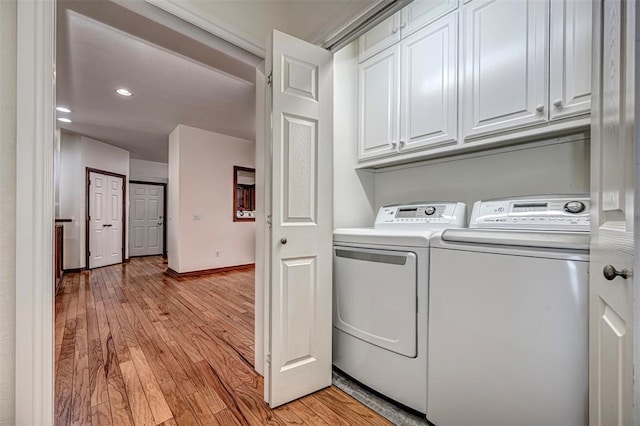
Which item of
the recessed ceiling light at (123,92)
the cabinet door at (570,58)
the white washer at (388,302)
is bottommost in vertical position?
the white washer at (388,302)

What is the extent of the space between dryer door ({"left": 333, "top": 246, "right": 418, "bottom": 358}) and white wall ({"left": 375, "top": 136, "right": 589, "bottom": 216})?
2.35 feet

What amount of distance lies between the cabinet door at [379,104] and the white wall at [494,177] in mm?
300

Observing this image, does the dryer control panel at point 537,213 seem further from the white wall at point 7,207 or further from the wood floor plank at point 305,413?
the white wall at point 7,207

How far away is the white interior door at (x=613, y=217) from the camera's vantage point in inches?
19.8

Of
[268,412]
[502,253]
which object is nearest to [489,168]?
[502,253]

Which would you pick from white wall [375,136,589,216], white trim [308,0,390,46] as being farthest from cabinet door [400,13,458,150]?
white trim [308,0,390,46]

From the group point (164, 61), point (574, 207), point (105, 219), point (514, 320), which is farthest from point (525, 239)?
point (105, 219)

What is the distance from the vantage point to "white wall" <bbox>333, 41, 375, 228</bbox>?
2.01 metres

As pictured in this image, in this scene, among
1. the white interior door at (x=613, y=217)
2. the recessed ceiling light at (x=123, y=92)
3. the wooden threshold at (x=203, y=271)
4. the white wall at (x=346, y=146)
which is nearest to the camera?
the white interior door at (x=613, y=217)

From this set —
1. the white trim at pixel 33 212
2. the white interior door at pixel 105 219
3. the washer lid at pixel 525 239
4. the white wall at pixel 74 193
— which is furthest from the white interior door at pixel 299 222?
the white interior door at pixel 105 219

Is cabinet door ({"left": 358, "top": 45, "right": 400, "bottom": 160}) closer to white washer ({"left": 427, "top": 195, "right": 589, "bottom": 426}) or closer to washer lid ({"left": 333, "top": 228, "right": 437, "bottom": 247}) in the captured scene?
washer lid ({"left": 333, "top": 228, "right": 437, "bottom": 247})

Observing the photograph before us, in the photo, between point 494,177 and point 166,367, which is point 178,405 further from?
point 494,177

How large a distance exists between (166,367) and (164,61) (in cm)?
265

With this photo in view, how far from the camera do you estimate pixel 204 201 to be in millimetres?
4902
